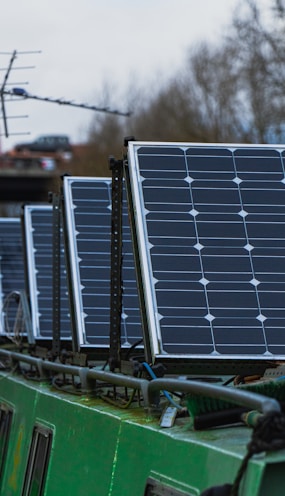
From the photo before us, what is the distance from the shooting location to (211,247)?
7.34 metres

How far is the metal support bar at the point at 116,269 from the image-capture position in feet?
26.2

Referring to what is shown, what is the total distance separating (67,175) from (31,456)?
3392mm

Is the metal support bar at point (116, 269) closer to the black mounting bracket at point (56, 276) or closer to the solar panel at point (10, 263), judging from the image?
the black mounting bracket at point (56, 276)

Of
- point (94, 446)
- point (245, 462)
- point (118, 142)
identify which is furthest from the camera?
point (118, 142)

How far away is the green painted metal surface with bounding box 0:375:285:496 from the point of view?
4816 mm

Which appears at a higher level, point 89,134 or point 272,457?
point 89,134

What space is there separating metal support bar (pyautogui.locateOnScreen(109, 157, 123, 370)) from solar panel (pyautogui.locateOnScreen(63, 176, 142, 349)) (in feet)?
3.82

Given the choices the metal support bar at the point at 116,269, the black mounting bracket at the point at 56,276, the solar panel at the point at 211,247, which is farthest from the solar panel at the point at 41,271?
the solar panel at the point at 211,247

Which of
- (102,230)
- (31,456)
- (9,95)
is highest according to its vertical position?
(9,95)

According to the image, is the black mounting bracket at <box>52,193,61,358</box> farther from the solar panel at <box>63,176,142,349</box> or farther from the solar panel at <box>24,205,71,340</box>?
the solar panel at <box>24,205,71,340</box>

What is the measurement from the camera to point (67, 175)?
1095 centimetres

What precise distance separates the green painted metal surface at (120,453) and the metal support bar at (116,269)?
0.40m

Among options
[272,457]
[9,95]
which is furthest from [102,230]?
[272,457]

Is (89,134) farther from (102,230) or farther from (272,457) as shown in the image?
(272,457)
